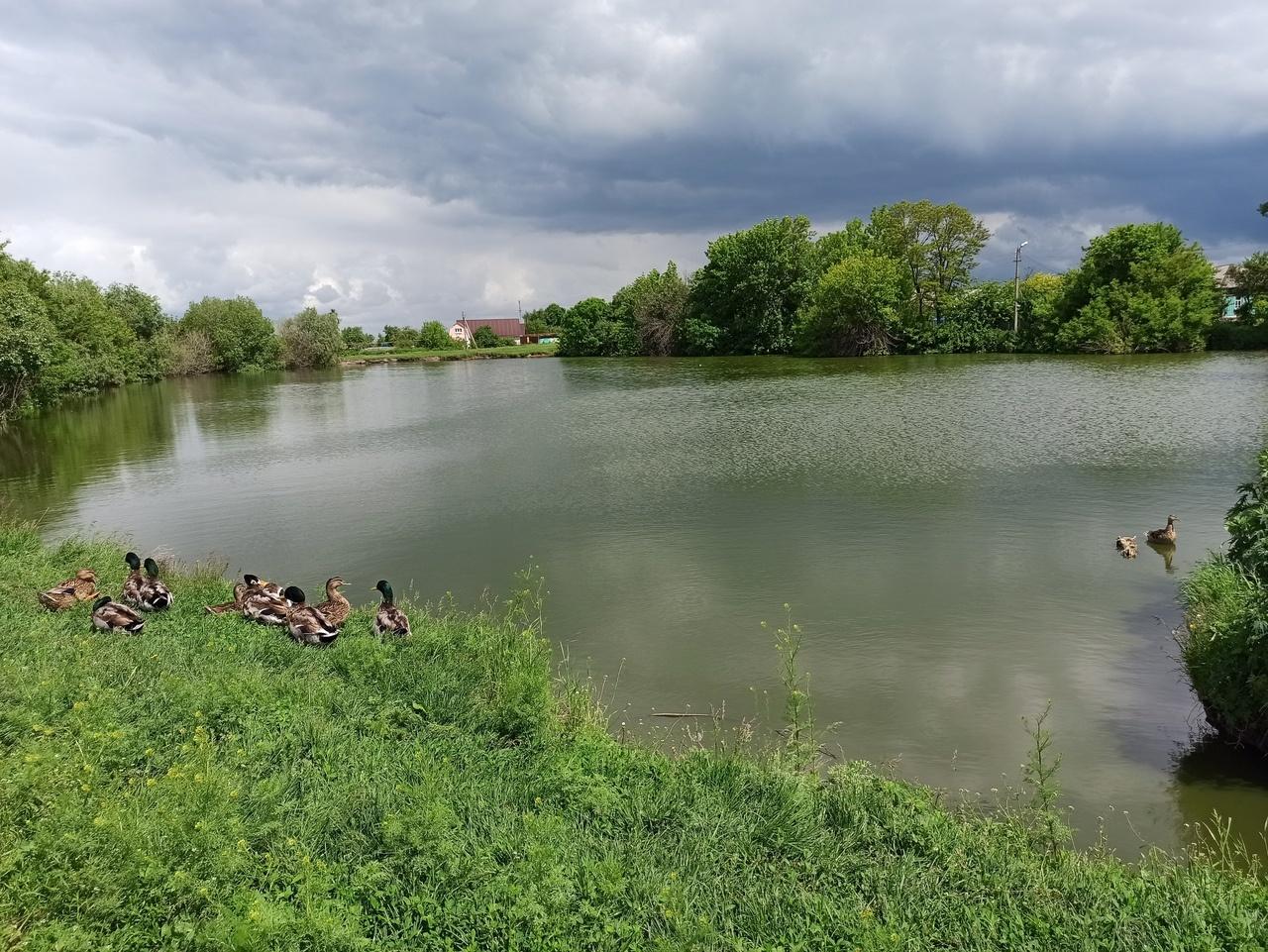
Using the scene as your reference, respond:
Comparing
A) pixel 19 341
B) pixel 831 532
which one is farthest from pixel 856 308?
pixel 19 341

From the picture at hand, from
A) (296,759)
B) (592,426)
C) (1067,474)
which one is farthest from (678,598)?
(592,426)

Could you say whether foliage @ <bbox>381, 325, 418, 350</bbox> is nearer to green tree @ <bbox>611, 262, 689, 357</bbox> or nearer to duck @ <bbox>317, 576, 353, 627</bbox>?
green tree @ <bbox>611, 262, 689, 357</bbox>

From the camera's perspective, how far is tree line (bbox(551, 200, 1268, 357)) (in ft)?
201

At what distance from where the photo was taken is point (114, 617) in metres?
9.17

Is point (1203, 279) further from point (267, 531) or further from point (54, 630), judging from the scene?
point (54, 630)

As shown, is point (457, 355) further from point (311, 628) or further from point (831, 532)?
point (311, 628)

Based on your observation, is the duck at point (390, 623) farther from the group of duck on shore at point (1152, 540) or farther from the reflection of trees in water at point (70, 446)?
the reflection of trees in water at point (70, 446)

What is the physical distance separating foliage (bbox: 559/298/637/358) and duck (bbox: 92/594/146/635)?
9975 centimetres

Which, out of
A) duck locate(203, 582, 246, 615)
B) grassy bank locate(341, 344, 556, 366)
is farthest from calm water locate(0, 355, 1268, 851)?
grassy bank locate(341, 344, 556, 366)

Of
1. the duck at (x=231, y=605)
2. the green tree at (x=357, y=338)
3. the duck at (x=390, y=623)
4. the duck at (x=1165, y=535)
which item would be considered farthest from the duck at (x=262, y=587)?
the green tree at (x=357, y=338)

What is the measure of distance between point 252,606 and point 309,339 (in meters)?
107

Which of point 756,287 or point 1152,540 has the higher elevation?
point 756,287

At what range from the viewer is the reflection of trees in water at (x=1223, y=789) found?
22.0 feet

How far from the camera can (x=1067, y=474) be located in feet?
67.7
